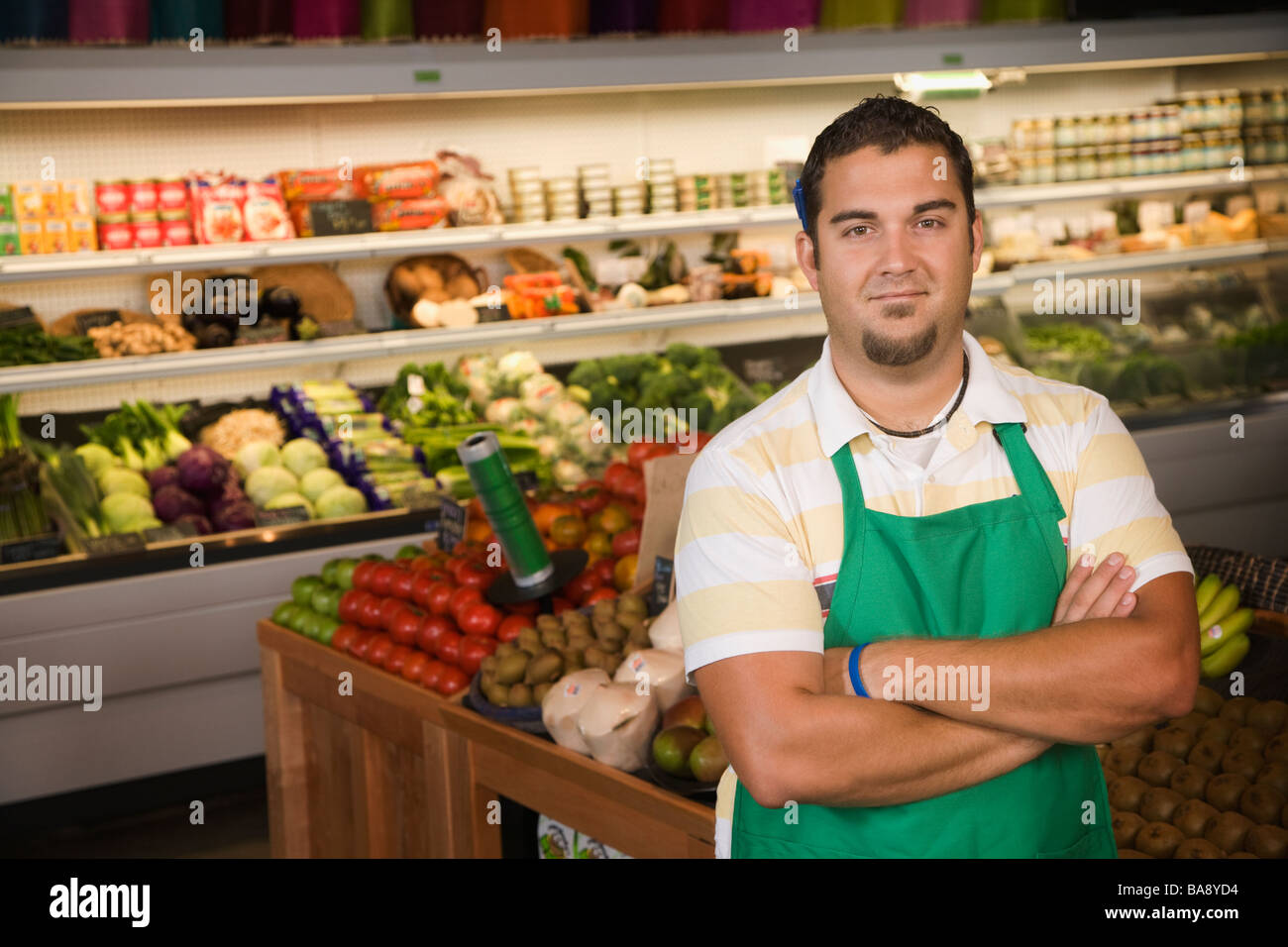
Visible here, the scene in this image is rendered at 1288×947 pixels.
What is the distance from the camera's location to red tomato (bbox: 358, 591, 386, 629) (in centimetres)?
337

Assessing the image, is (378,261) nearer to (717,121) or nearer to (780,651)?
(717,121)

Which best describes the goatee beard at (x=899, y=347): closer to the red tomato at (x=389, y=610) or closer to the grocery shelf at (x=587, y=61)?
the red tomato at (x=389, y=610)

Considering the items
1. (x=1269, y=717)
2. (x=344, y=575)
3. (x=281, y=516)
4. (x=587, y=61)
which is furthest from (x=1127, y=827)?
(x=587, y=61)

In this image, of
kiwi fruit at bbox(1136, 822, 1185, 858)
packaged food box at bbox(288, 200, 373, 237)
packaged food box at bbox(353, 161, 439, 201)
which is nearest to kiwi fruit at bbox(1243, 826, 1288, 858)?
kiwi fruit at bbox(1136, 822, 1185, 858)

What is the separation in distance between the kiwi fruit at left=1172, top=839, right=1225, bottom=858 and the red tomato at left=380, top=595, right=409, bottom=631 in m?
1.87

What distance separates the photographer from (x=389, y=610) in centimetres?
332

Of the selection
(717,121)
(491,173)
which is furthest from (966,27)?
(491,173)

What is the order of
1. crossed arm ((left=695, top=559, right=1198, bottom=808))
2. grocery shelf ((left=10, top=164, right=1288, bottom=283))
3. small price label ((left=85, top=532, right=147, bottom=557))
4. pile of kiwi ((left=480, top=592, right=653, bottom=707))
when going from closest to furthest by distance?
crossed arm ((left=695, top=559, right=1198, bottom=808)) → pile of kiwi ((left=480, top=592, right=653, bottom=707)) → small price label ((left=85, top=532, right=147, bottom=557)) → grocery shelf ((left=10, top=164, right=1288, bottom=283))

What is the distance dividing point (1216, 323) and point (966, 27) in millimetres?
1898

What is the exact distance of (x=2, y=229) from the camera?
4.79 metres

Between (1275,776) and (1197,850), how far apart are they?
28 centimetres

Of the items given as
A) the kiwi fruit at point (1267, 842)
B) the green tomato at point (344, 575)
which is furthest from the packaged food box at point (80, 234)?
the kiwi fruit at point (1267, 842)

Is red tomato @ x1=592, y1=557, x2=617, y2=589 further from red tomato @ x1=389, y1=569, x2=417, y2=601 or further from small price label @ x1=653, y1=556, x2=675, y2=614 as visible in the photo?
red tomato @ x1=389, y1=569, x2=417, y2=601

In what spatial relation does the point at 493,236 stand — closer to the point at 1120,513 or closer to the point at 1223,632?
the point at 1223,632
